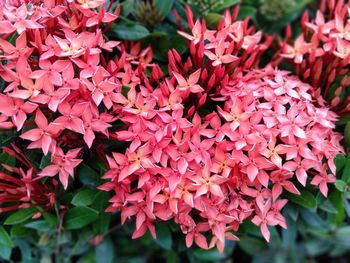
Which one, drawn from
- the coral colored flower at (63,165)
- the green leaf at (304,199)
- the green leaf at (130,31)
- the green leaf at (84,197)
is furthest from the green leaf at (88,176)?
the green leaf at (304,199)

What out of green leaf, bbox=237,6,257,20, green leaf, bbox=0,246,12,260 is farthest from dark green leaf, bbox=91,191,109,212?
green leaf, bbox=237,6,257,20

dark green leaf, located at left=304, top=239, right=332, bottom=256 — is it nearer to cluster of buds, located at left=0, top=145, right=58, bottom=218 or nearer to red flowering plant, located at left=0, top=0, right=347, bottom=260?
red flowering plant, located at left=0, top=0, right=347, bottom=260

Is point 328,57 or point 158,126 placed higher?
point 328,57

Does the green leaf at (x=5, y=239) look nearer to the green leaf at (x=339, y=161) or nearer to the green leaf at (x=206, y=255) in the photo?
the green leaf at (x=206, y=255)

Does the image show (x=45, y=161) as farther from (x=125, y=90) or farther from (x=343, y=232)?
(x=343, y=232)

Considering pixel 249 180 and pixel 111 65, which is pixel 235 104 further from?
pixel 111 65

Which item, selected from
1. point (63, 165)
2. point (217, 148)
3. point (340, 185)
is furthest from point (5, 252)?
point (340, 185)

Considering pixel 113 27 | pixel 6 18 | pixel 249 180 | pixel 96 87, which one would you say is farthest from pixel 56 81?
pixel 249 180
